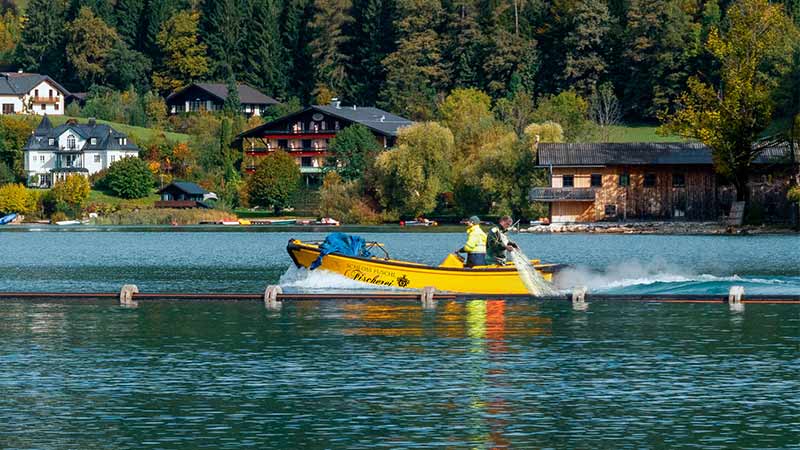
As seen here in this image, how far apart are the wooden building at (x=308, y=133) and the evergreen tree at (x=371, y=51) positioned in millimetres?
22154

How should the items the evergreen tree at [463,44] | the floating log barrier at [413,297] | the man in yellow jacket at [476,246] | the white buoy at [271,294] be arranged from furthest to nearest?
the evergreen tree at [463,44] < the man in yellow jacket at [476,246] < the white buoy at [271,294] < the floating log barrier at [413,297]

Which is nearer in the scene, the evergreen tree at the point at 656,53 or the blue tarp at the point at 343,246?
the blue tarp at the point at 343,246

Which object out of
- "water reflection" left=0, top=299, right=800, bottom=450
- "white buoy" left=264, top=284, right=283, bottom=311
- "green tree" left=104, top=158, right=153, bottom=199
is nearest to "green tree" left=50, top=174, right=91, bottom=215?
"green tree" left=104, top=158, right=153, bottom=199

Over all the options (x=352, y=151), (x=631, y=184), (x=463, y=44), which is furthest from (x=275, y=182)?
(x=463, y=44)

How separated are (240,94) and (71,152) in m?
32.7

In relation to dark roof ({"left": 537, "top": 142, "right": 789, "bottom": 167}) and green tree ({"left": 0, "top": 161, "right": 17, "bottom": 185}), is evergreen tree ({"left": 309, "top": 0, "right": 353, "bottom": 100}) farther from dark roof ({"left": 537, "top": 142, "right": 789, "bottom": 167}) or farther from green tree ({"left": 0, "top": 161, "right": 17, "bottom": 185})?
dark roof ({"left": 537, "top": 142, "right": 789, "bottom": 167})

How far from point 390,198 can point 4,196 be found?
4174 cm

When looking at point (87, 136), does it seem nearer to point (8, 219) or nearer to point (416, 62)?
point (8, 219)

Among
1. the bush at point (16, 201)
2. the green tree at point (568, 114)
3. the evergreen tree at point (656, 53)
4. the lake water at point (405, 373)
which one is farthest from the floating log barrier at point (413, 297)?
the evergreen tree at point (656, 53)

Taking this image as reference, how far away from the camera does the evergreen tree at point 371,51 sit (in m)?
194

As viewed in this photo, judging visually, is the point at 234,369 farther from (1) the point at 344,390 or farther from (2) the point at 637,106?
(2) the point at 637,106

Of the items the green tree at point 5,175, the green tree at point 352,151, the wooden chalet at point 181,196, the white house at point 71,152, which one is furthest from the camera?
the white house at point 71,152

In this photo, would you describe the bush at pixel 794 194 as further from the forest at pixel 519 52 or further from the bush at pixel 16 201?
the bush at pixel 16 201

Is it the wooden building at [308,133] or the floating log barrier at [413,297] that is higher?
the wooden building at [308,133]
